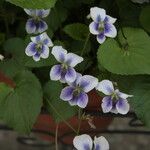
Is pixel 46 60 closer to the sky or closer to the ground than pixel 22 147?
closer to the sky

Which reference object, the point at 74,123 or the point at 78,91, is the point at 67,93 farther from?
the point at 74,123

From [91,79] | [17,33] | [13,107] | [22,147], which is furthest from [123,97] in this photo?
[22,147]

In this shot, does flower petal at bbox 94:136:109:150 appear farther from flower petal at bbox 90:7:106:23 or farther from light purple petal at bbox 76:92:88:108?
flower petal at bbox 90:7:106:23

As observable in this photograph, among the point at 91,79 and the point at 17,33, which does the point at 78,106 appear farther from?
the point at 17,33

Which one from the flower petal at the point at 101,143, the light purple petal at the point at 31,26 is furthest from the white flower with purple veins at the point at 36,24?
the flower petal at the point at 101,143

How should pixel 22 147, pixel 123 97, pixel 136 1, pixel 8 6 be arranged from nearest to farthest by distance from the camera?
pixel 123 97 → pixel 136 1 → pixel 8 6 → pixel 22 147

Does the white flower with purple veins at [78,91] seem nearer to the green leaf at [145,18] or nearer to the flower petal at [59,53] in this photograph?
the flower petal at [59,53]

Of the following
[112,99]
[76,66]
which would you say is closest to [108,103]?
[112,99]

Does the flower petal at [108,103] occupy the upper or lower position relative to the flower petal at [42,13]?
lower
